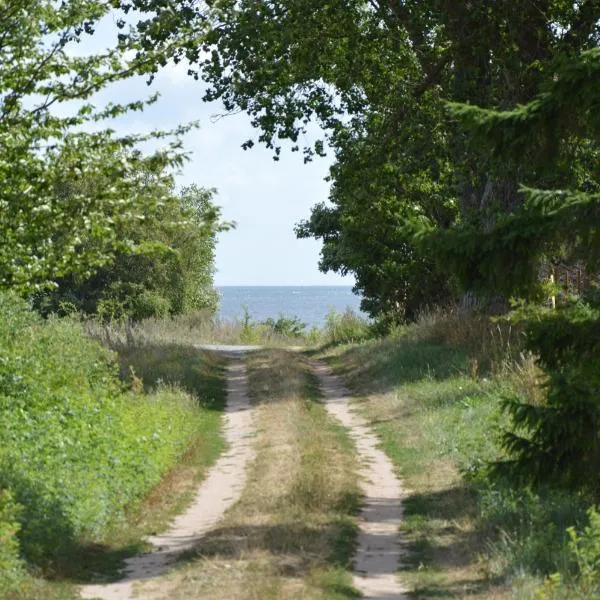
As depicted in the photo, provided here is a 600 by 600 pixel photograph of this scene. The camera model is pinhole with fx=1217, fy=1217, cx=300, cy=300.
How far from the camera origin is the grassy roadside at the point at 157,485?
1098 cm

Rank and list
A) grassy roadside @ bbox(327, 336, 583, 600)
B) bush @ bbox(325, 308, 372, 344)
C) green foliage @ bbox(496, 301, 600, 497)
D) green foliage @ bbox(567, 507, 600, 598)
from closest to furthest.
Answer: green foliage @ bbox(567, 507, 600, 598), green foliage @ bbox(496, 301, 600, 497), grassy roadside @ bbox(327, 336, 583, 600), bush @ bbox(325, 308, 372, 344)

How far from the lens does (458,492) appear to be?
14.7 m

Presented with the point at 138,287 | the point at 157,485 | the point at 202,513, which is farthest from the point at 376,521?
the point at 138,287

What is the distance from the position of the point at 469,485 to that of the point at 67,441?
492cm

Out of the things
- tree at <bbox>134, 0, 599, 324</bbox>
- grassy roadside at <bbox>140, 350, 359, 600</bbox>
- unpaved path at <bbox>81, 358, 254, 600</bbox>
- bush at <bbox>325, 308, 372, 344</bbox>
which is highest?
tree at <bbox>134, 0, 599, 324</bbox>

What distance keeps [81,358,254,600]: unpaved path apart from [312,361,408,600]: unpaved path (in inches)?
66.4

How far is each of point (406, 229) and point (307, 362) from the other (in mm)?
24920

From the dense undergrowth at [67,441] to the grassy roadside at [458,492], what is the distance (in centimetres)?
325

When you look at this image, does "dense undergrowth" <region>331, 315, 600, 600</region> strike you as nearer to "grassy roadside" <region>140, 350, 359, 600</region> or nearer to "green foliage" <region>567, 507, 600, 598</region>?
"green foliage" <region>567, 507, 600, 598</region>

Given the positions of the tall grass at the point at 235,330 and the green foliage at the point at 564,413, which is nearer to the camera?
the green foliage at the point at 564,413

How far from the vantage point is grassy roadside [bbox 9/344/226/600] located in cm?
1098

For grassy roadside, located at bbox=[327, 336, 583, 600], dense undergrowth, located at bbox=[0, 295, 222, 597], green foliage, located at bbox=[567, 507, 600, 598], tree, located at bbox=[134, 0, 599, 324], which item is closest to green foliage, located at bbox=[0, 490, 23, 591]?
dense undergrowth, located at bbox=[0, 295, 222, 597]

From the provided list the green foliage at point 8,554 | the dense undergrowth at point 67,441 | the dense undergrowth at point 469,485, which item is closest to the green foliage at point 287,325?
the dense undergrowth at point 469,485

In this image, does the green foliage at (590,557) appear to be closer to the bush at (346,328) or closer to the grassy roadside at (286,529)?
the grassy roadside at (286,529)
